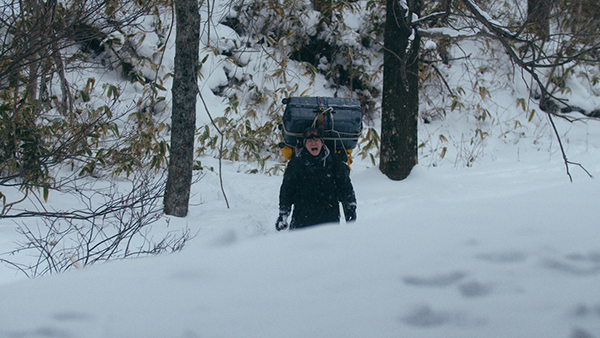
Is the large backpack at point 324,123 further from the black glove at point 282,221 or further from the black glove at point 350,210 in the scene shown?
the black glove at point 282,221

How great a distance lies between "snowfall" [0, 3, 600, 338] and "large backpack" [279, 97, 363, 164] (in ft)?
8.35

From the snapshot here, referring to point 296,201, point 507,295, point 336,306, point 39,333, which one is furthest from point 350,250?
point 296,201

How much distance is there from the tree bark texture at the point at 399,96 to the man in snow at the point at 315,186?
2.77m

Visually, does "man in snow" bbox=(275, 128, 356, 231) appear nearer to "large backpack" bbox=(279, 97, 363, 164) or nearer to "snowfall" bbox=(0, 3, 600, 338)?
"large backpack" bbox=(279, 97, 363, 164)

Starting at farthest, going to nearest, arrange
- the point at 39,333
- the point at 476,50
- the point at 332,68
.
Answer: the point at 476,50 → the point at 332,68 → the point at 39,333

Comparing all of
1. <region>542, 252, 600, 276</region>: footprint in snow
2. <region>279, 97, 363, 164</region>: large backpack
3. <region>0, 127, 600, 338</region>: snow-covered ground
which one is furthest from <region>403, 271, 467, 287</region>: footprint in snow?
<region>279, 97, 363, 164</region>: large backpack

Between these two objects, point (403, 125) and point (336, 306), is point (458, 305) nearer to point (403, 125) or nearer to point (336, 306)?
point (336, 306)

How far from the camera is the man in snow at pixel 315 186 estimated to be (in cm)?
353

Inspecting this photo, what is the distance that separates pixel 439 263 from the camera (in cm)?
89

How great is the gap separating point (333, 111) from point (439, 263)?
116 inches

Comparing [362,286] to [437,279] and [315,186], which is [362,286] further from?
[315,186]

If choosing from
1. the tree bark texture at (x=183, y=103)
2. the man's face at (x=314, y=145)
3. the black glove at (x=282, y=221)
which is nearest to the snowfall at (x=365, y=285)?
the man's face at (x=314, y=145)

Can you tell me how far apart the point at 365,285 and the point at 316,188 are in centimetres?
273

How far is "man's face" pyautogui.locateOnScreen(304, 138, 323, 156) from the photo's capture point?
3.47 metres
